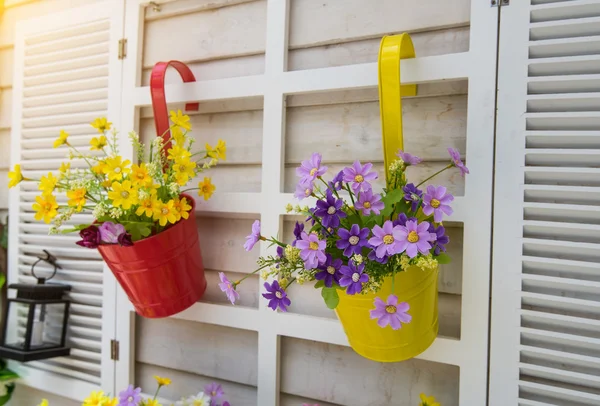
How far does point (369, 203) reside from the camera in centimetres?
94

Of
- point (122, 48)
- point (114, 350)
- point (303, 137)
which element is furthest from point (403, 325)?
point (122, 48)

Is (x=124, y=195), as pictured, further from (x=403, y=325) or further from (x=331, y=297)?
(x=403, y=325)

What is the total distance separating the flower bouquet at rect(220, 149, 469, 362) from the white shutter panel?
0.16m

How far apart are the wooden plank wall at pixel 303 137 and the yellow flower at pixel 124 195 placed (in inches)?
13.6

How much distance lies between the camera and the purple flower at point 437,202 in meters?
0.92

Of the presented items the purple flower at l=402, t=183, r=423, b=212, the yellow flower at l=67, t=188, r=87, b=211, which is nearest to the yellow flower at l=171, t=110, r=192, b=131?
the yellow flower at l=67, t=188, r=87, b=211

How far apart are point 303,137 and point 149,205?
451 mm

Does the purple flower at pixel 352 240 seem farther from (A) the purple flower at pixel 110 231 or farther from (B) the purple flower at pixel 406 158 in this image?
(A) the purple flower at pixel 110 231

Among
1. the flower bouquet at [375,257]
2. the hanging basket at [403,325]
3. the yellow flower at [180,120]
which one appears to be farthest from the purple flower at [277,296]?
the yellow flower at [180,120]

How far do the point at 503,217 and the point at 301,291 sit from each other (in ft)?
1.83

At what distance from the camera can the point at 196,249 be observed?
4.41 feet

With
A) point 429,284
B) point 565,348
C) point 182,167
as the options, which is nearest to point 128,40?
point 182,167

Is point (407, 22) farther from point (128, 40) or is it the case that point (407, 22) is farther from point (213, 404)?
point (213, 404)

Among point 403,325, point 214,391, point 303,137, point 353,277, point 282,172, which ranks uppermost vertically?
point 303,137
